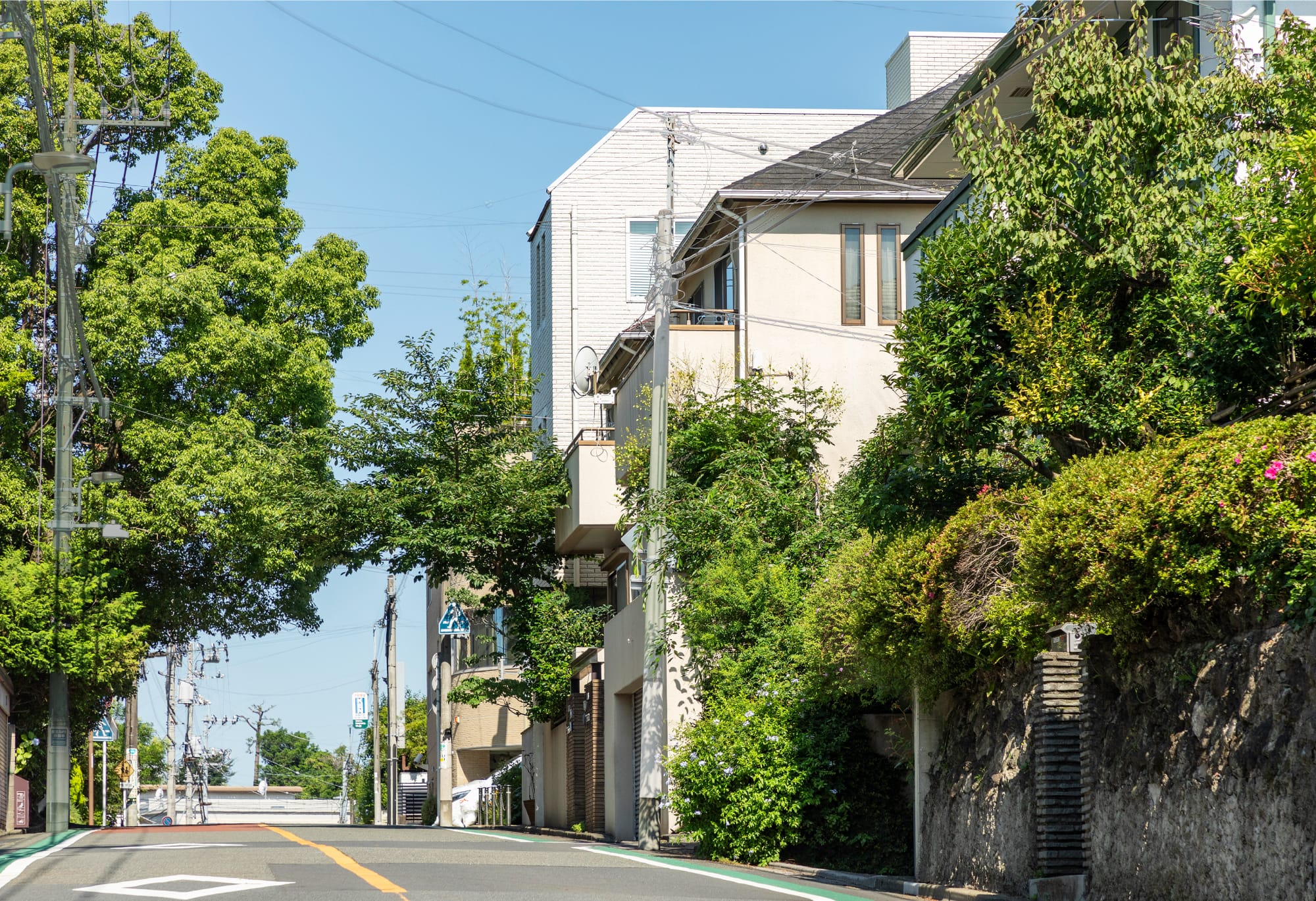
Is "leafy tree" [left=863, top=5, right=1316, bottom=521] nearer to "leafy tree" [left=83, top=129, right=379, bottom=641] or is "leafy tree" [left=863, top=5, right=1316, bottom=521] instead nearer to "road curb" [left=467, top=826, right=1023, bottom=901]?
"road curb" [left=467, top=826, right=1023, bottom=901]

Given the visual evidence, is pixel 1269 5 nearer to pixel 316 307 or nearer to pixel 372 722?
pixel 316 307

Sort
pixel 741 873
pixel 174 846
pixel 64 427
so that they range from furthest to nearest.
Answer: pixel 64 427 → pixel 174 846 → pixel 741 873

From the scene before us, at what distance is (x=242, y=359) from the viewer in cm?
3139

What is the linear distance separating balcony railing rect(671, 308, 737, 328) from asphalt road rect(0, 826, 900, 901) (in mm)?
9919

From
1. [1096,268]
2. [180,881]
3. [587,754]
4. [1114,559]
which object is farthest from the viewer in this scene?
[587,754]

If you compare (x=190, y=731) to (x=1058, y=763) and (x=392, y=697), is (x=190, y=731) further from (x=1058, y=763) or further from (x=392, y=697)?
(x=1058, y=763)

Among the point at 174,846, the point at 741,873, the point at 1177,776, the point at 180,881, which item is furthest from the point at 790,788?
the point at 180,881

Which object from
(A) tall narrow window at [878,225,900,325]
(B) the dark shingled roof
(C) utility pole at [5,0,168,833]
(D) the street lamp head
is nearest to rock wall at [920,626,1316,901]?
(D) the street lamp head

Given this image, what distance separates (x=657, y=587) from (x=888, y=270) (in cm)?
798

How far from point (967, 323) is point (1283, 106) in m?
3.36

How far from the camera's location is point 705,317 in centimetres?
3059

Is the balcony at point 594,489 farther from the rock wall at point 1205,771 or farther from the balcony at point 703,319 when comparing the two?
the rock wall at point 1205,771

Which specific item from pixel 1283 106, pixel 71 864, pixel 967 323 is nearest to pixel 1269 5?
pixel 1283 106

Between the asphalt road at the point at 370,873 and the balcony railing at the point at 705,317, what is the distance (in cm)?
992
